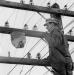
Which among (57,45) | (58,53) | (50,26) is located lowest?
(58,53)

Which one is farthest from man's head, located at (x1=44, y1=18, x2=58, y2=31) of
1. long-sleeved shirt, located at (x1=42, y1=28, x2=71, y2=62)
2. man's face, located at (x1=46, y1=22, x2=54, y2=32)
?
long-sleeved shirt, located at (x1=42, y1=28, x2=71, y2=62)

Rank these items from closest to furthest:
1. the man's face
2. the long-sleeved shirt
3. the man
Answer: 1. the man
2. the long-sleeved shirt
3. the man's face

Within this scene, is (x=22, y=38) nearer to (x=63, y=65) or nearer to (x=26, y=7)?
(x=26, y=7)

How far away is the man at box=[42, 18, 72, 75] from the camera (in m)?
6.70

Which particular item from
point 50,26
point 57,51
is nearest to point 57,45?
point 57,51

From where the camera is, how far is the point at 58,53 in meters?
6.80

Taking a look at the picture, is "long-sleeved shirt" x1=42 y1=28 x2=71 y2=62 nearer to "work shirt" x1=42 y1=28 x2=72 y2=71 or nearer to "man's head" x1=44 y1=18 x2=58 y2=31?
"work shirt" x1=42 y1=28 x2=72 y2=71

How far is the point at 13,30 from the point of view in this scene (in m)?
7.63

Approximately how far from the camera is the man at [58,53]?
6699mm

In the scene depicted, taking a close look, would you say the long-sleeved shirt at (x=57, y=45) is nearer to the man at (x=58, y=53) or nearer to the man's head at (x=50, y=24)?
the man at (x=58, y=53)

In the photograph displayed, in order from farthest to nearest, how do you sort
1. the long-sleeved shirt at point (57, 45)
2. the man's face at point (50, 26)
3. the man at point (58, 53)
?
the man's face at point (50, 26) → the long-sleeved shirt at point (57, 45) → the man at point (58, 53)

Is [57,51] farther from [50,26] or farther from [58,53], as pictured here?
[50,26]

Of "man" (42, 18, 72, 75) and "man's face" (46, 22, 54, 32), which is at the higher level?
"man's face" (46, 22, 54, 32)

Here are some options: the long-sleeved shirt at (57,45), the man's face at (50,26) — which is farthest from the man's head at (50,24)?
the long-sleeved shirt at (57,45)
